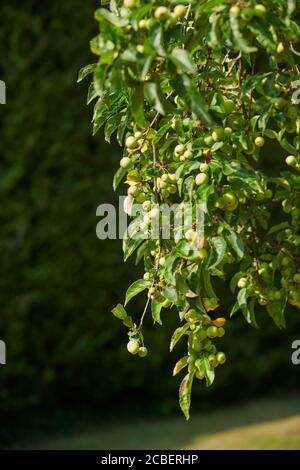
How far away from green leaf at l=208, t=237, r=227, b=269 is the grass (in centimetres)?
273

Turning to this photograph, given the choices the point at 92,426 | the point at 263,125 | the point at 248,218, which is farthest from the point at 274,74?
the point at 92,426

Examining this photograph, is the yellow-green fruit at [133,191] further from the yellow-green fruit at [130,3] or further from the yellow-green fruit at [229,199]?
the yellow-green fruit at [130,3]

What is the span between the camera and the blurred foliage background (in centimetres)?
401

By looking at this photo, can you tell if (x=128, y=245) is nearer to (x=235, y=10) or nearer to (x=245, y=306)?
(x=245, y=306)

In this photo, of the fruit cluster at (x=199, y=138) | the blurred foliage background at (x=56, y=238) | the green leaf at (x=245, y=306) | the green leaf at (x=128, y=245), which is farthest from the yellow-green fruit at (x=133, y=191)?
the blurred foliage background at (x=56, y=238)

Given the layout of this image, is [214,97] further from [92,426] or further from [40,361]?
[92,426]

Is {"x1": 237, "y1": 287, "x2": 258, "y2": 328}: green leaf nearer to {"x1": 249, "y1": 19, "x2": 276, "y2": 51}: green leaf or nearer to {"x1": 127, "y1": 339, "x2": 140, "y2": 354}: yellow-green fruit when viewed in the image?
{"x1": 127, "y1": 339, "x2": 140, "y2": 354}: yellow-green fruit

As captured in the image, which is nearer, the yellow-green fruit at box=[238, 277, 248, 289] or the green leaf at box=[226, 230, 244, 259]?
the green leaf at box=[226, 230, 244, 259]

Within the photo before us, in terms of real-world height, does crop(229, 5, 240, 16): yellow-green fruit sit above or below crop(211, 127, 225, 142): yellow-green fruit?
above

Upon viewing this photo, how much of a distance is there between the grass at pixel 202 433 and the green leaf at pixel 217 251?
2.73 m

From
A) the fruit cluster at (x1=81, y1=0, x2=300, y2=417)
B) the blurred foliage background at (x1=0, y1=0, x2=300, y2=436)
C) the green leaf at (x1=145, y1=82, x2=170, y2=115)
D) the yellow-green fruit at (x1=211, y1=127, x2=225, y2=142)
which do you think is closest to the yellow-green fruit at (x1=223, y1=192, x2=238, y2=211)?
the fruit cluster at (x1=81, y1=0, x2=300, y2=417)

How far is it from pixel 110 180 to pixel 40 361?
1.06 m

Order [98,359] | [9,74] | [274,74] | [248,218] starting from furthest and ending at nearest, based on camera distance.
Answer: [98,359] → [9,74] → [248,218] → [274,74]
